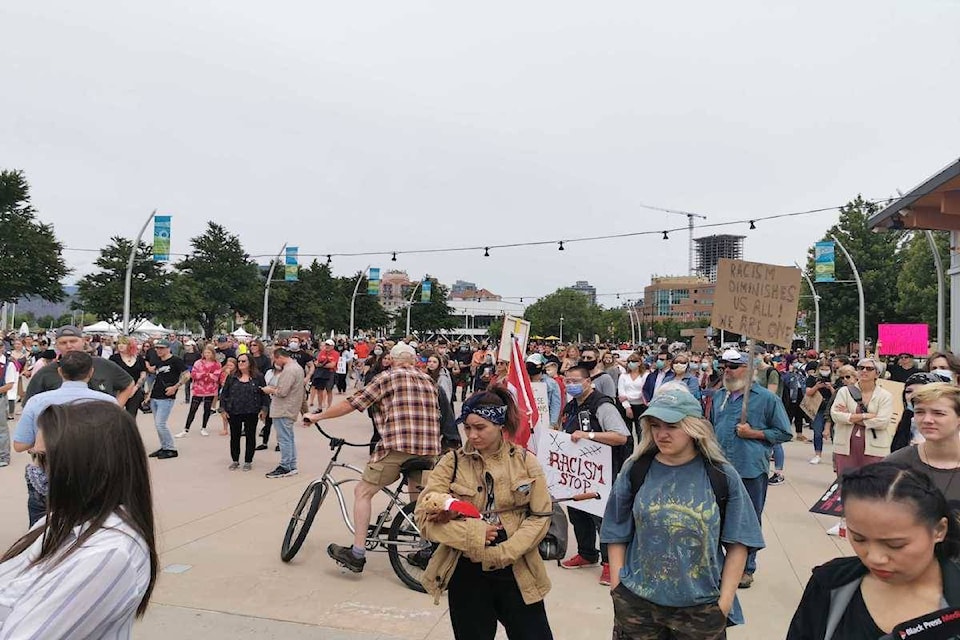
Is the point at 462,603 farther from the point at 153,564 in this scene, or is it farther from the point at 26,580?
the point at 26,580

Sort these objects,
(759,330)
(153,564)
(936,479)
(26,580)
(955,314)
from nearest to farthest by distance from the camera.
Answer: (26,580)
(153,564)
(936,479)
(759,330)
(955,314)

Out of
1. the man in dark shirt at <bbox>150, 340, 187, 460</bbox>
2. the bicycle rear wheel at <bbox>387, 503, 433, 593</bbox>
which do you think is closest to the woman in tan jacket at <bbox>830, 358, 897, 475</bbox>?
the bicycle rear wheel at <bbox>387, 503, 433, 593</bbox>

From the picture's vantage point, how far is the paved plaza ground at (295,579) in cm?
475

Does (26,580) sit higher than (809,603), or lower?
higher

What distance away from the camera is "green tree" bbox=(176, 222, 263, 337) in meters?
53.4

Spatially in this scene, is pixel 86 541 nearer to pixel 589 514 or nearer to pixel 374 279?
pixel 589 514

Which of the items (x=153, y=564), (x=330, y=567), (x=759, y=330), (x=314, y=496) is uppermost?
(x=759, y=330)

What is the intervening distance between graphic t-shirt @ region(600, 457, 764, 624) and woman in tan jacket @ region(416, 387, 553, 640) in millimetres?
445

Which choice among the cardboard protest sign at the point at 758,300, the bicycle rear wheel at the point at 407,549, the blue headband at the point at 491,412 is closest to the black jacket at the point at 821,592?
the blue headband at the point at 491,412

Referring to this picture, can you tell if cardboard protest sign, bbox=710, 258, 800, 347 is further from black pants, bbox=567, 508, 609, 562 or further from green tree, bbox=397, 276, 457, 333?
green tree, bbox=397, 276, 457, 333

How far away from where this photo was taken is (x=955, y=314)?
17344 mm

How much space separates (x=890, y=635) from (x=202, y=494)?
8137 millimetres

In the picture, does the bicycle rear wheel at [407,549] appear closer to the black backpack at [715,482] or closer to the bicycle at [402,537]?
the bicycle at [402,537]

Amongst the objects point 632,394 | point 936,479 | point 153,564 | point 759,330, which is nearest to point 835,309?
point 632,394
